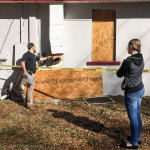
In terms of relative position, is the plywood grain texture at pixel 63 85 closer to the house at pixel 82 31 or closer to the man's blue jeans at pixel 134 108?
the house at pixel 82 31

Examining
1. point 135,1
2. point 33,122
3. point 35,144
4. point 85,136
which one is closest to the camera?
point 35,144

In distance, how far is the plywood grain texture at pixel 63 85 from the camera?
7855 mm

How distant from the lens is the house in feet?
26.1

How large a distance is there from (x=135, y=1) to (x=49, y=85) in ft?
14.4

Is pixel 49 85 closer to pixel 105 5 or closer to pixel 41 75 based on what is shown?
pixel 41 75

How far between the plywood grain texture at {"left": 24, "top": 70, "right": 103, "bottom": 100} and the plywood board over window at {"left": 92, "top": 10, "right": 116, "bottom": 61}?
909 millimetres

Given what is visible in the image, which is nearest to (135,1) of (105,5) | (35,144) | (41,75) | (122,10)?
(122,10)

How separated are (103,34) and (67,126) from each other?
4153 millimetres

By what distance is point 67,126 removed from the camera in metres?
5.47

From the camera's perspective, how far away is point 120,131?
202 inches

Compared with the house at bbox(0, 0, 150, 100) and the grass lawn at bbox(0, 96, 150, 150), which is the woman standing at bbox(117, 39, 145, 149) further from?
the house at bbox(0, 0, 150, 100)

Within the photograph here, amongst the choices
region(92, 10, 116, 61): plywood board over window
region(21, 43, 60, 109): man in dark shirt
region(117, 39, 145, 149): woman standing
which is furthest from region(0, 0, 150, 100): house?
region(117, 39, 145, 149): woman standing

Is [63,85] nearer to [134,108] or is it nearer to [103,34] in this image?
[103,34]

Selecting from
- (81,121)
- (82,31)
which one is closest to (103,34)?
(82,31)
